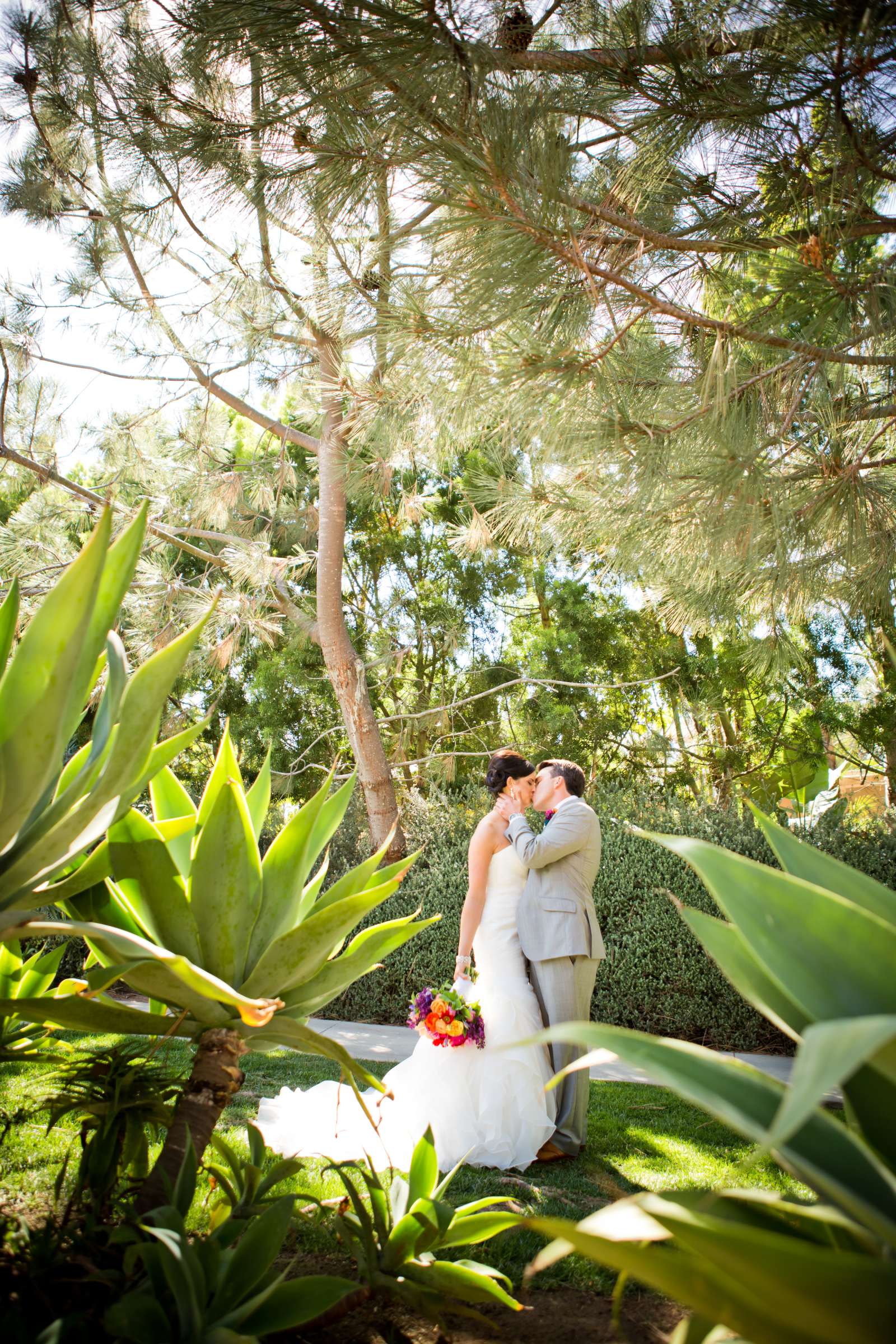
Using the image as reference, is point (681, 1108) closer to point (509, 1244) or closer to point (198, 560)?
point (509, 1244)

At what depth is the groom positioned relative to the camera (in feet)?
14.5

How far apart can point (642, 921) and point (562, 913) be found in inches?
118

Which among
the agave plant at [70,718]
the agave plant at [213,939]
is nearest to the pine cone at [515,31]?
Answer: the agave plant at [70,718]

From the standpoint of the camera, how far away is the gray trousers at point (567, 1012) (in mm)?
4047

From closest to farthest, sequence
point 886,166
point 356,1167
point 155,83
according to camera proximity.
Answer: point 356,1167 < point 886,166 < point 155,83

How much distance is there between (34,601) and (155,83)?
5.15 meters

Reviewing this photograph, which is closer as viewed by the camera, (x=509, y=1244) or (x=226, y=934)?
(x=226, y=934)

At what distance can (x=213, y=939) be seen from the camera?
149 cm

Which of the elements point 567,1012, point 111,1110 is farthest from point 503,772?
point 111,1110

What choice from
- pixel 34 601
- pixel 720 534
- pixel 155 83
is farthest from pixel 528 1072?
pixel 34 601

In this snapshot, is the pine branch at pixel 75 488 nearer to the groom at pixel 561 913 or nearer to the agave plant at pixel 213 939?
the groom at pixel 561 913

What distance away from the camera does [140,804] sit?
11.2 metres

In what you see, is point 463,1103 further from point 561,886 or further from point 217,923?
point 217,923

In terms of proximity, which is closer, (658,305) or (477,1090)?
(658,305)
